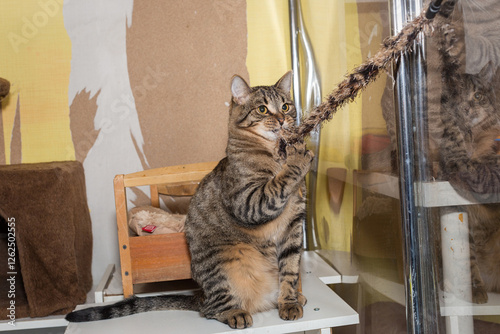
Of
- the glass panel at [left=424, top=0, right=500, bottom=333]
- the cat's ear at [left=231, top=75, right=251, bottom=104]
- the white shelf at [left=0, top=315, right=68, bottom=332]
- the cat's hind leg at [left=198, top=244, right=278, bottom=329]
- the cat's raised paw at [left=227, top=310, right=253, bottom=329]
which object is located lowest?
the white shelf at [left=0, top=315, right=68, bottom=332]

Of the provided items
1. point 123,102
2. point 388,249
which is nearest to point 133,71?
point 123,102

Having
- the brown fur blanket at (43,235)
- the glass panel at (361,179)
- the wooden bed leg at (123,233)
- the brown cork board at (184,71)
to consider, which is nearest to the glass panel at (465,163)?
the glass panel at (361,179)

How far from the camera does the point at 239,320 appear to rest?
1.32 meters

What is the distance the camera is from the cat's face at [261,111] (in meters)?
1.45

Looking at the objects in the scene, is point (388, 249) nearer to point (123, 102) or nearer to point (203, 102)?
point (203, 102)

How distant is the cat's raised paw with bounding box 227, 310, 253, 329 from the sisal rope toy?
62cm

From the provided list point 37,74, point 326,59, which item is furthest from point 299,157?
point 37,74

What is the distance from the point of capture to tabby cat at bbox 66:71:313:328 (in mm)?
1384

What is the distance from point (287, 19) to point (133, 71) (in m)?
0.84

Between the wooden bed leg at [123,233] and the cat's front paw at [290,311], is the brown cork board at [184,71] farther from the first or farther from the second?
the cat's front paw at [290,311]

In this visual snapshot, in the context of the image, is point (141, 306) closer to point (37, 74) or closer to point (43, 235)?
point (43, 235)

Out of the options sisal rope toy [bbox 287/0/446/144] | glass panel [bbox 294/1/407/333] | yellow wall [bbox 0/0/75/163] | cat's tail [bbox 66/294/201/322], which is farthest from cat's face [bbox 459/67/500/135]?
yellow wall [bbox 0/0/75/163]

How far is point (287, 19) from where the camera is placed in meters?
2.38

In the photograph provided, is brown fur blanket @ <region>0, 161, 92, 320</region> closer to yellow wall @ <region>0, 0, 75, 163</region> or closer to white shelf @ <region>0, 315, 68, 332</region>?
white shelf @ <region>0, 315, 68, 332</region>
